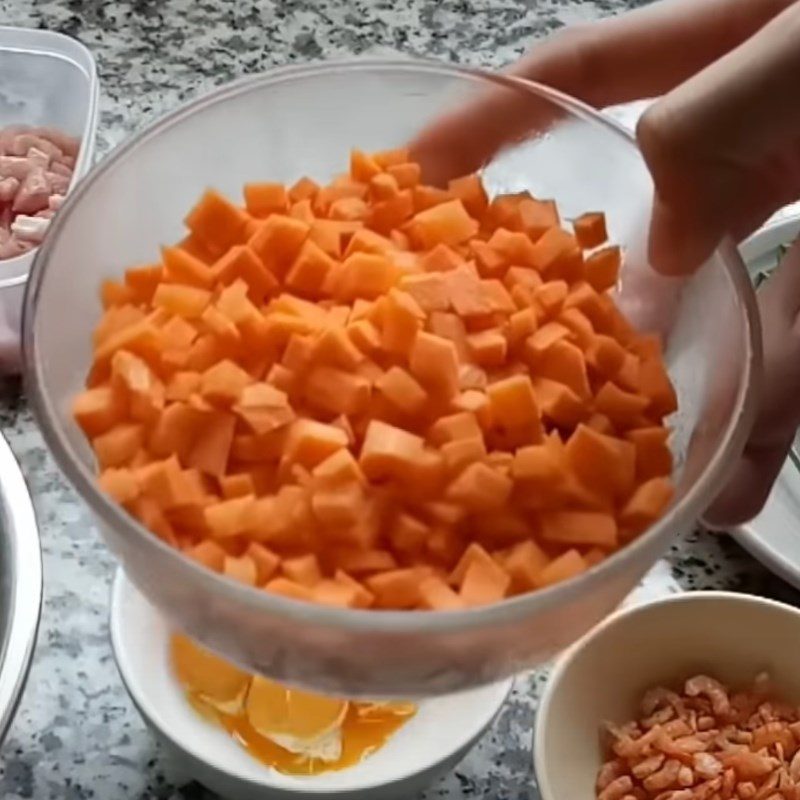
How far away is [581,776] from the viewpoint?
809 mm

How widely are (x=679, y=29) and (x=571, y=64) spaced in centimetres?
6

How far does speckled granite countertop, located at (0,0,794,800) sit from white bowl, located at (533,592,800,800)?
0.05 metres

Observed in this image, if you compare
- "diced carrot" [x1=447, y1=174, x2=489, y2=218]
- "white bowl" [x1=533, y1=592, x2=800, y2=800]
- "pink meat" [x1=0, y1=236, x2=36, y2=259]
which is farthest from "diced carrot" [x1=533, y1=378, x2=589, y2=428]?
"pink meat" [x1=0, y1=236, x2=36, y2=259]

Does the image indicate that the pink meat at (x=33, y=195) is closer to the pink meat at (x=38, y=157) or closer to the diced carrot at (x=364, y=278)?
the pink meat at (x=38, y=157)

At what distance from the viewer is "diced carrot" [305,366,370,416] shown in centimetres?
60

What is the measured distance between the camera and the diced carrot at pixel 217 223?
0.67 meters

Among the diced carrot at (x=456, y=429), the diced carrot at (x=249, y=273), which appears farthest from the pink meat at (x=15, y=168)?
the diced carrot at (x=456, y=429)

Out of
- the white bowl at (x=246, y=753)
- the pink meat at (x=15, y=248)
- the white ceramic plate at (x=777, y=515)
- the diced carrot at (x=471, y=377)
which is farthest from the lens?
the pink meat at (x=15, y=248)

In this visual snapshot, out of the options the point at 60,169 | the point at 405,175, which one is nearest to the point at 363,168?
the point at 405,175

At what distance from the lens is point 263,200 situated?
2.24 feet

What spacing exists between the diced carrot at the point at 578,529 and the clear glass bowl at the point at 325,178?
0.06 feet

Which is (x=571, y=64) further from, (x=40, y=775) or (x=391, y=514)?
(x=40, y=775)

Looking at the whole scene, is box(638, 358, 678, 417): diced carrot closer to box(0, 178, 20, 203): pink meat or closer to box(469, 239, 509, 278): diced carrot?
box(469, 239, 509, 278): diced carrot

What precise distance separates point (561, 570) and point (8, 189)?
0.60 meters
